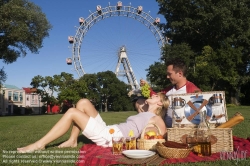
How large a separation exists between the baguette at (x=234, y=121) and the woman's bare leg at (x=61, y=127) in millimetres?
1827

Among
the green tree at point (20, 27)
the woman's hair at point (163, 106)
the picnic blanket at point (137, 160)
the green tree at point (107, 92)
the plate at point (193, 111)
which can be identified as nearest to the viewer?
the picnic blanket at point (137, 160)

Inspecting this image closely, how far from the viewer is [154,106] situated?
4625 millimetres

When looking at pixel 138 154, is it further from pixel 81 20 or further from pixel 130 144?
pixel 81 20

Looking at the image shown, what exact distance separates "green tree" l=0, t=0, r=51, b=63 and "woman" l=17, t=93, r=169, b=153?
1795 centimetres

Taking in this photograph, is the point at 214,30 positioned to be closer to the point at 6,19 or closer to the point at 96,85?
the point at 6,19

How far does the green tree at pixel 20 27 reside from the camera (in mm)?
20547

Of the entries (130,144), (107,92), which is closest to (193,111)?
(130,144)

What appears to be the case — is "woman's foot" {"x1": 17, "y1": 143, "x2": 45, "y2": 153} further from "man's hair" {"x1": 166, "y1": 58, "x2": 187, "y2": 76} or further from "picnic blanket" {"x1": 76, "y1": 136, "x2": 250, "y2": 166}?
"man's hair" {"x1": 166, "y1": 58, "x2": 187, "y2": 76}

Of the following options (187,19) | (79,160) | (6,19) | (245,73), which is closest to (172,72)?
(79,160)

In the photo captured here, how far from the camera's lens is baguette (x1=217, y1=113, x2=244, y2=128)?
373cm

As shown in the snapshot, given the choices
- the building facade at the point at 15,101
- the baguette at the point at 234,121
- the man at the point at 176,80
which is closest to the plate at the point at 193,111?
the baguette at the point at 234,121

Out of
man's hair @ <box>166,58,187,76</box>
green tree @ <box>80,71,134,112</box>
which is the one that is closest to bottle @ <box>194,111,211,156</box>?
man's hair @ <box>166,58,187,76</box>

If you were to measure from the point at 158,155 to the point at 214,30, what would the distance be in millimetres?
22347

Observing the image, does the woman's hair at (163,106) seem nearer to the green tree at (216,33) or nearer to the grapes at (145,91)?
the grapes at (145,91)
